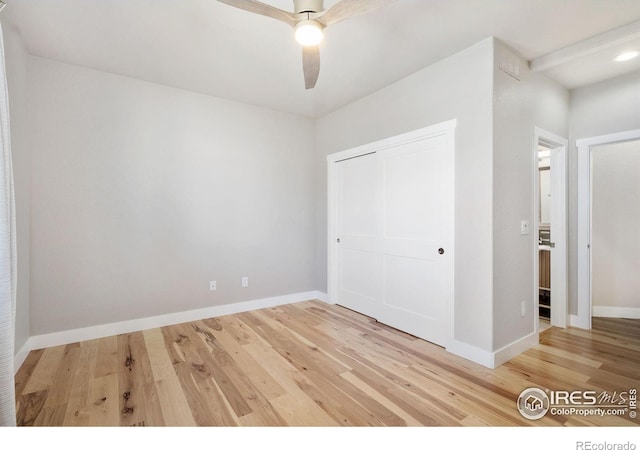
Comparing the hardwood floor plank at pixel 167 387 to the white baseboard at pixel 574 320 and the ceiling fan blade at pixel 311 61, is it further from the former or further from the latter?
the white baseboard at pixel 574 320

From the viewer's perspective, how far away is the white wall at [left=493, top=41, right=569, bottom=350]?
2361mm

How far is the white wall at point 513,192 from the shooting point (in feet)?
7.75

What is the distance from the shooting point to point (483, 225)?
2371mm

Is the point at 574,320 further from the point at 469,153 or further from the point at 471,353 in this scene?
the point at 469,153

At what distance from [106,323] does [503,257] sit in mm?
3762

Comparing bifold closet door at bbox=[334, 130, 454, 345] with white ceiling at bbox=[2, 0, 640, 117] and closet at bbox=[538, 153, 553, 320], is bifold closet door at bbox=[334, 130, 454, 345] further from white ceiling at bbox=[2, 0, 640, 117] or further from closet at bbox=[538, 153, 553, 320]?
closet at bbox=[538, 153, 553, 320]

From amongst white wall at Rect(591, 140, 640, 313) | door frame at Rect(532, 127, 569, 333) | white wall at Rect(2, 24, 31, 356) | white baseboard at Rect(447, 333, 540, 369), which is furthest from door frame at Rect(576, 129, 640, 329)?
white wall at Rect(2, 24, 31, 356)

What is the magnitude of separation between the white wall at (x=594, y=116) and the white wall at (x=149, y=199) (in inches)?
127

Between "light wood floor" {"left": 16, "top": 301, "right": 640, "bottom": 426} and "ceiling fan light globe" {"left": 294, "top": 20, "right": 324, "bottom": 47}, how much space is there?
2255mm

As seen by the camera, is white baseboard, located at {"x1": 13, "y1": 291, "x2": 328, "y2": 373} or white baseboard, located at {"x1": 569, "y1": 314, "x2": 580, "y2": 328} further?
white baseboard, located at {"x1": 569, "y1": 314, "x2": 580, "y2": 328}

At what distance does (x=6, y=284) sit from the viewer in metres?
1.21

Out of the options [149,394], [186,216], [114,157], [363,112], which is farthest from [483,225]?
[114,157]

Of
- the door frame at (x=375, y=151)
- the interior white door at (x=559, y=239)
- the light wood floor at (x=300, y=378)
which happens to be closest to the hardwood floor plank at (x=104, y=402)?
the light wood floor at (x=300, y=378)

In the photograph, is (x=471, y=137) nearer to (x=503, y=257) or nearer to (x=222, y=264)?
(x=503, y=257)
